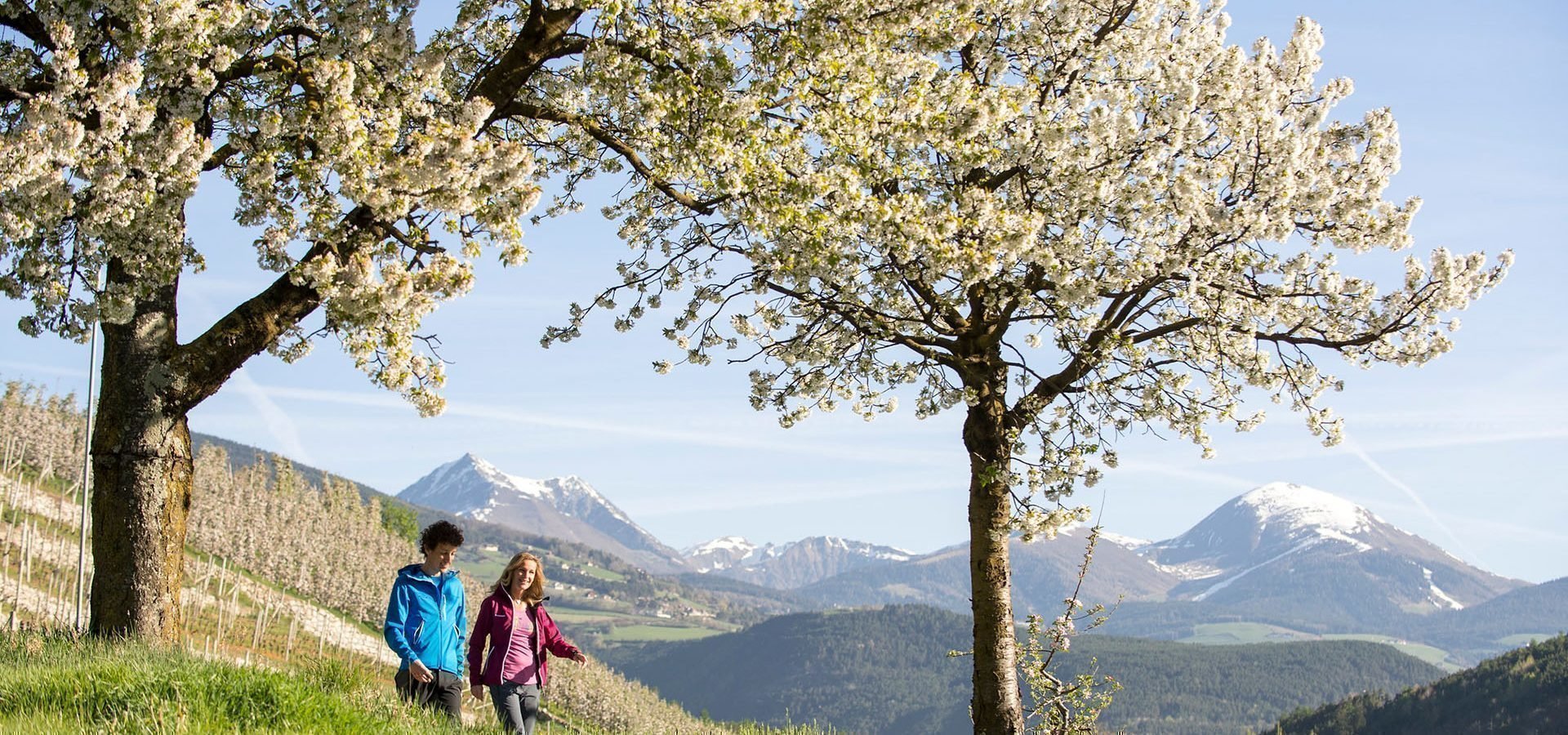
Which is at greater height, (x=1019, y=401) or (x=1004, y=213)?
(x=1004, y=213)

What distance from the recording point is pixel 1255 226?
14.2 metres

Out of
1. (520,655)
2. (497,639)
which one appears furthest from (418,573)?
(520,655)

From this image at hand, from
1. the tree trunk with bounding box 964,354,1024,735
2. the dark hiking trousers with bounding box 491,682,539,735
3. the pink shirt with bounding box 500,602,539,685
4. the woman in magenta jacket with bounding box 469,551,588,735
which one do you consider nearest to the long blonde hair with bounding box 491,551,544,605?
the woman in magenta jacket with bounding box 469,551,588,735

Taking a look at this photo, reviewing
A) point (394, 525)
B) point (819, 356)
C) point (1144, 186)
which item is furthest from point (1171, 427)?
point (394, 525)

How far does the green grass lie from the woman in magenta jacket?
4.40ft

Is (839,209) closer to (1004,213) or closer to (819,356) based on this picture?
(1004,213)

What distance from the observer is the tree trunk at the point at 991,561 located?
47.7 ft

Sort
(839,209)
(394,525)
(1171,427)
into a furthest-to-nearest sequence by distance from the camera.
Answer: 1. (394,525)
2. (1171,427)
3. (839,209)

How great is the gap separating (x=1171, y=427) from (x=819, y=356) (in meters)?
5.52

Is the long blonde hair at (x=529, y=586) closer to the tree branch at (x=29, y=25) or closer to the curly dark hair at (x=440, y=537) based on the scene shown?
the curly dark hair at (x=440, y=537)

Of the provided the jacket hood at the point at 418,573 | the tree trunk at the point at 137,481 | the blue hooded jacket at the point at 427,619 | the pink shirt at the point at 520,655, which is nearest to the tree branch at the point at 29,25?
the tree trunk at the point at 137,481

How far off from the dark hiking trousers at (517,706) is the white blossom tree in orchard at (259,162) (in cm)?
299

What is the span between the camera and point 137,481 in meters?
12.1

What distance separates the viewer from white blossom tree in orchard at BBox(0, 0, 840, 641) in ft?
33.6
